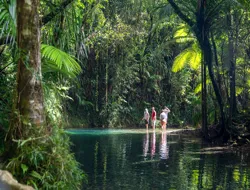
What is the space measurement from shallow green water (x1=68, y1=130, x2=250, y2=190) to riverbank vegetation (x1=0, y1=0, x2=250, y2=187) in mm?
1580

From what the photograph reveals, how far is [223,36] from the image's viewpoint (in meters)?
18.9

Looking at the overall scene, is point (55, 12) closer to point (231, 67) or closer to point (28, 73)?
point (28, 73)

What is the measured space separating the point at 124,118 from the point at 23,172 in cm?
2518

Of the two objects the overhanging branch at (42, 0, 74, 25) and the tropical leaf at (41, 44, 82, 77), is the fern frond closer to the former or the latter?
the overhanging branch at (42, 0, 74, 25)

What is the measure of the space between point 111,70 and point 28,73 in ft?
79.7

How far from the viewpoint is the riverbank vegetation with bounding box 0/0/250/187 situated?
6090mm

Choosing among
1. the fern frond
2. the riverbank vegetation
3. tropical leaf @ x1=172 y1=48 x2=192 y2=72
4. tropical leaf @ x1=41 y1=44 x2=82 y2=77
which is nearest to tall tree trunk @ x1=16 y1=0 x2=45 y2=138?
the riverbank vegetation

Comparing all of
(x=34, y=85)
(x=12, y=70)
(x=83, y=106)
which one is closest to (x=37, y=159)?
(x=34, y=85)

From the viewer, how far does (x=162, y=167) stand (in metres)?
10.5

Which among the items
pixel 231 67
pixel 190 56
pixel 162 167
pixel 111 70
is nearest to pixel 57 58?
pixel 162 167

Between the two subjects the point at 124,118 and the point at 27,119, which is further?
the point at 124,118

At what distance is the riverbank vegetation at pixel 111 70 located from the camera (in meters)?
6.09

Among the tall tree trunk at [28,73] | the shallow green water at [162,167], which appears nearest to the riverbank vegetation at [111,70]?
the tall tree trunk at [28,73]

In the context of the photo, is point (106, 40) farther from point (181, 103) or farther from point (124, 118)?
point (181, 103)
